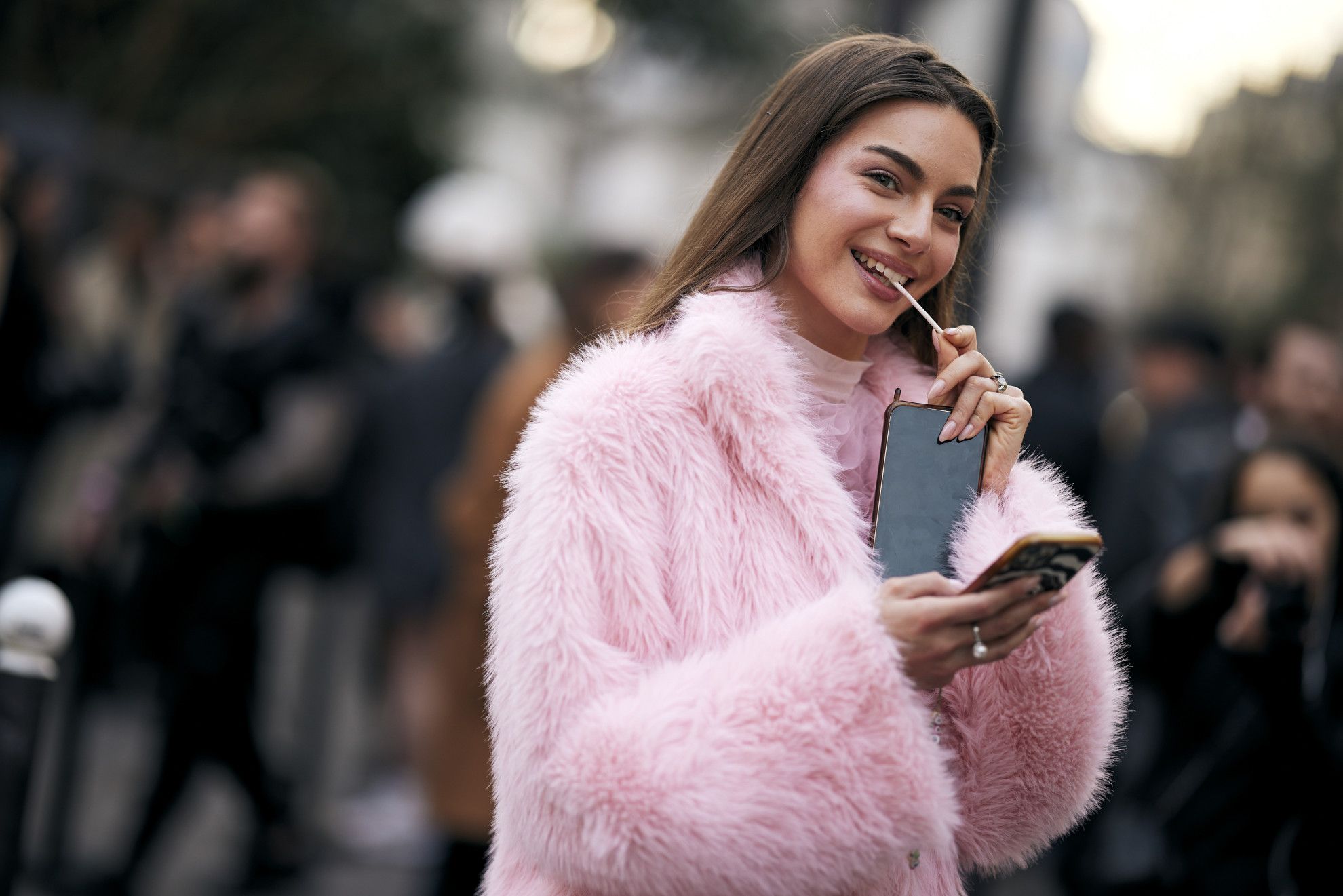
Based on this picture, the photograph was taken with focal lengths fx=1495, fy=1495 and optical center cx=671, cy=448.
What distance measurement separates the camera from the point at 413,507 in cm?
621

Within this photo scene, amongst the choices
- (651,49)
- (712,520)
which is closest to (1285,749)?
(712,520)

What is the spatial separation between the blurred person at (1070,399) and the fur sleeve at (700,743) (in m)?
4.50

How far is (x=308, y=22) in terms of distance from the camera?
12.4 m

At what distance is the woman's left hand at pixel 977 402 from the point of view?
6.40 ft

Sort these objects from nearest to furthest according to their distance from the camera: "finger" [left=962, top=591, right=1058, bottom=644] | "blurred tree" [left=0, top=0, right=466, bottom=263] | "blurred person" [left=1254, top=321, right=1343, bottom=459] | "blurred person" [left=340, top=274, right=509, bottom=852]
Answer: "finger" [left=962, top=591, right=1058, bottom=644] → "blurred person" [left=1254, top=321, right=1343, bottom=459] → "blurred person" [left=340, top=274, right=509, bottom=852] → "blurred tree" [left=0, top=0, right=466, bottom=263]

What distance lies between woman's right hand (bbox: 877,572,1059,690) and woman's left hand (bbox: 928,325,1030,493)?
0.86 feet

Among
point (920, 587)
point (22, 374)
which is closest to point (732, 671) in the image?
point (920, 587)

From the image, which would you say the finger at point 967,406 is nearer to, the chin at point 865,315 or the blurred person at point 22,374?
the chin at point 865,315

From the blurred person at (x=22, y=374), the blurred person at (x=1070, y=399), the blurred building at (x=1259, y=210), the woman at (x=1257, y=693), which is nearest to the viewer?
the woman at (x=1257, y=693)

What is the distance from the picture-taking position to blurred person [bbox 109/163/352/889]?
523 centimetres

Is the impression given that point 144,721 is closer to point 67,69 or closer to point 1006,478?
point 67,69

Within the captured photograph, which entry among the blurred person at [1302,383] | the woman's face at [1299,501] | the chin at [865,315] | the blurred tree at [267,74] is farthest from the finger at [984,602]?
the blurred tree at [267,74]

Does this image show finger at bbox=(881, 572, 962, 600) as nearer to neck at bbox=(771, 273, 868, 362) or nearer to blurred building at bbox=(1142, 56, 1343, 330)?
neck at bbox=(771, 273, 868, 362)

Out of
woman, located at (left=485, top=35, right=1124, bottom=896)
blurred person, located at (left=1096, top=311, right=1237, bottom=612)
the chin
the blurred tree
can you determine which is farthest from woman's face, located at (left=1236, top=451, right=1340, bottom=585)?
the blurred tree
